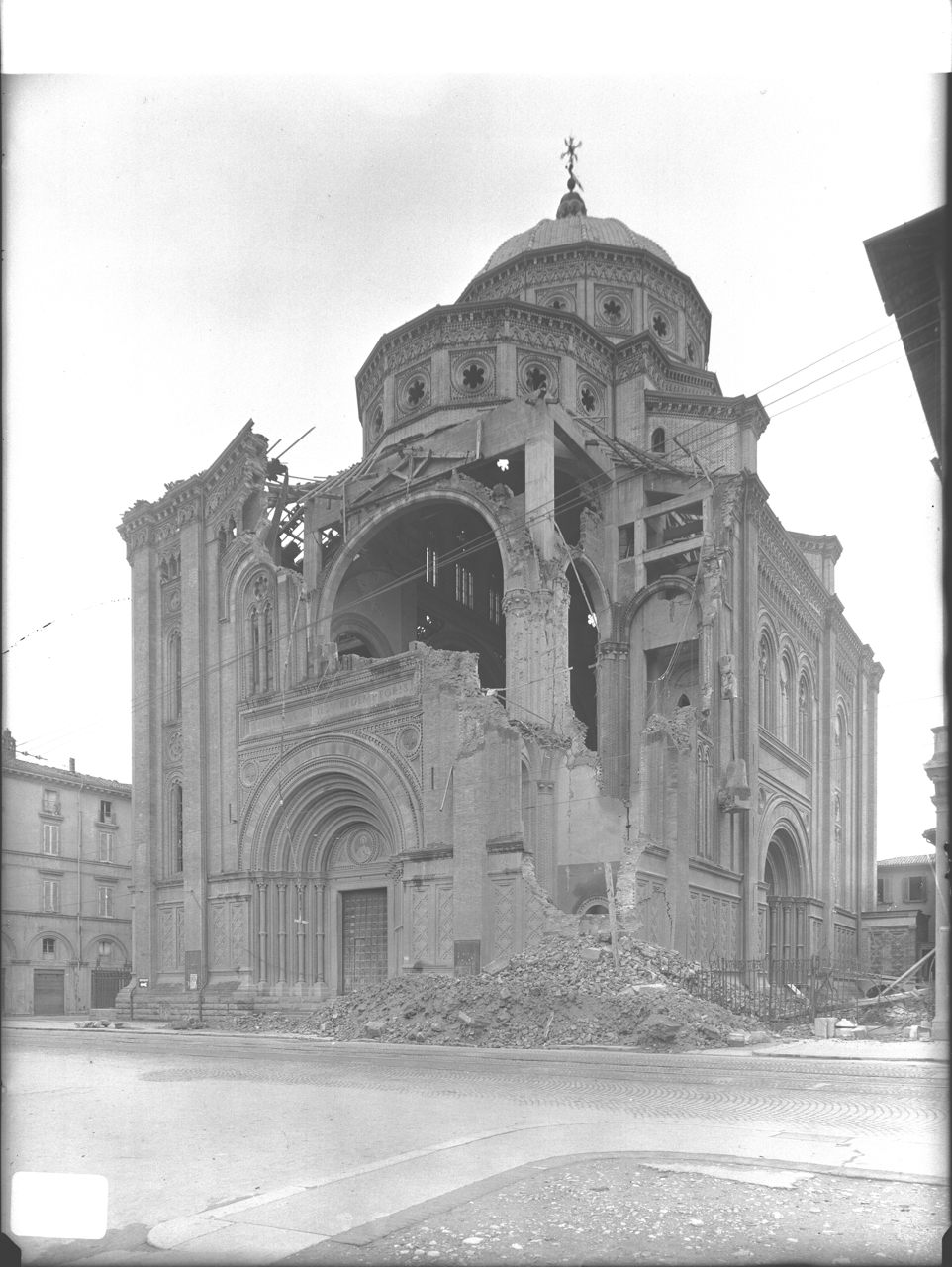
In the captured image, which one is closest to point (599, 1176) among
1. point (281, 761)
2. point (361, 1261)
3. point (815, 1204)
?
point (815, 1204)

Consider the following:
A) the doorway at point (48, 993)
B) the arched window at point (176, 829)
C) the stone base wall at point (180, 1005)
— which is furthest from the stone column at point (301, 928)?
the doorway at point (48, 993)

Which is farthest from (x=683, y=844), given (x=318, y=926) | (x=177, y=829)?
(x=177, y=829)

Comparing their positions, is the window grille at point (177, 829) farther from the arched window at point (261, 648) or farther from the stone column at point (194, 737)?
the arched window at point (261, 648)

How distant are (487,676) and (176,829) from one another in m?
14.4

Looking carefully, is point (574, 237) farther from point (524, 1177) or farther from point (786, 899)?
point (524, 1177)

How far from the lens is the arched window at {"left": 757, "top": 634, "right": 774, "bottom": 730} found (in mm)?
37106

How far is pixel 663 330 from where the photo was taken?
150 ft

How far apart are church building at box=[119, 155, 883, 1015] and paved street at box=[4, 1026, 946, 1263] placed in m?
9.98

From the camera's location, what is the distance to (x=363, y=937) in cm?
3291

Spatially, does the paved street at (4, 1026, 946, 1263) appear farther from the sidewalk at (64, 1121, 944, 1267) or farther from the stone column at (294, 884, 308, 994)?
the stone column at (294, 884, 308, 994)

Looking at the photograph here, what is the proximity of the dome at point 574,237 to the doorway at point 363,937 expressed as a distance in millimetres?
27286

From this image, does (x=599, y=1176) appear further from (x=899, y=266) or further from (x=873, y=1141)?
(x=899, y=266)


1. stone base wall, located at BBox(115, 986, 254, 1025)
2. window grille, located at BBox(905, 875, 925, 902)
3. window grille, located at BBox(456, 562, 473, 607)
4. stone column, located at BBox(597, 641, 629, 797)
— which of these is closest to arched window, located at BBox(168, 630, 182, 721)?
stone base wall, located at BBox(115, 986, 254, 1025)

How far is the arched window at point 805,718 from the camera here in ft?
137
